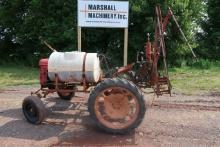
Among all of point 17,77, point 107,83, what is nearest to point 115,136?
point 107,83

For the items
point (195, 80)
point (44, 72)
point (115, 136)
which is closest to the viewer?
point (115, 136)

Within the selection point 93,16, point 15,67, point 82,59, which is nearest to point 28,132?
point 82,59

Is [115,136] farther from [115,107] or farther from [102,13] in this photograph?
[102,13]

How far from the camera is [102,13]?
13.8 m

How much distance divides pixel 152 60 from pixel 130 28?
9225 mm

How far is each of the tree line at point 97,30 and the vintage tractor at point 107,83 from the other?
26.4ft

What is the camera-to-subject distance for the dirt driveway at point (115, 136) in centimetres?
717

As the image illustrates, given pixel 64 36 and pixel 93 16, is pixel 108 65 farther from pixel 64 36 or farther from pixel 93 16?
pixel 64 36

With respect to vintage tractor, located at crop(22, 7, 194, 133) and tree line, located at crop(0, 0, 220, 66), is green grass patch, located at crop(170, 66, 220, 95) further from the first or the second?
vintage tractor, located at crop(22, 7, 194, 133)

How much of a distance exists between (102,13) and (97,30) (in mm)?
3910

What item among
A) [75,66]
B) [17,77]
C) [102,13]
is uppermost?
[102,13]

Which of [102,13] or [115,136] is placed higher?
[102,13]

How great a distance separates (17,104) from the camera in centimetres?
1005

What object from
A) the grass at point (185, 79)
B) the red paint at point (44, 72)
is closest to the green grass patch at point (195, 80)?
the grass at point (185, 79)
